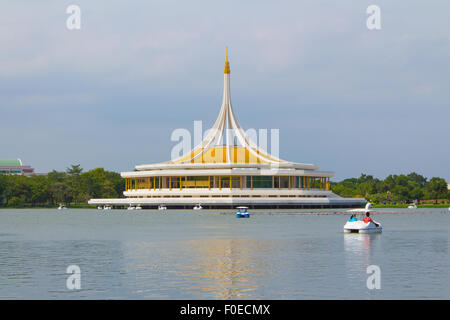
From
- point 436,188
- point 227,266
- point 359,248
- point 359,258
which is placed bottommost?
point 359,248

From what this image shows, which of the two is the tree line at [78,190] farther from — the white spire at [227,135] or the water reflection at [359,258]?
the water reflection at [359,258]

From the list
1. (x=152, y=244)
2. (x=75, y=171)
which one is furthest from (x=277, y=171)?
(x=152, y=244)

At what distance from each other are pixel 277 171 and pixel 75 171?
224ft

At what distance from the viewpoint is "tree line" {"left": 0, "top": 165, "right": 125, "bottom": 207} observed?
16775cm

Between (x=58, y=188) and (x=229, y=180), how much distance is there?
4699 centimetres

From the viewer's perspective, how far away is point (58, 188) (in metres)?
169

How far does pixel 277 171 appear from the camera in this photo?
5566 inches

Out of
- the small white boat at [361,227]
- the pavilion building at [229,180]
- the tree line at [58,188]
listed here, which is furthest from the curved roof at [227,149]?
the small white boat at [361,227]

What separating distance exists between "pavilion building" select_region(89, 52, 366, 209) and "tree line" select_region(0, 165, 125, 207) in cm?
→ 2100

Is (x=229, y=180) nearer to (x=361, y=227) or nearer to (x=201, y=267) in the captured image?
(x=361, y=227)

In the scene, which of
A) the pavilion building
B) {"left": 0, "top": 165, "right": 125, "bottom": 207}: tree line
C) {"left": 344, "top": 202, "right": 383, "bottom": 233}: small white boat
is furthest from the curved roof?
{"left": 344, "top": 202, "right": 383, "bottom": 233}: small white boat

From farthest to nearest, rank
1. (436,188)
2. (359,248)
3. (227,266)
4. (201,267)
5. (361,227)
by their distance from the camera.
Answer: (436,188) → (361,227) → (359,248) → (227,266) → (201,267)

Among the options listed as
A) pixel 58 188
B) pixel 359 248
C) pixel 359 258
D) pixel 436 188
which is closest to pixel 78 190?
pixel 58 188

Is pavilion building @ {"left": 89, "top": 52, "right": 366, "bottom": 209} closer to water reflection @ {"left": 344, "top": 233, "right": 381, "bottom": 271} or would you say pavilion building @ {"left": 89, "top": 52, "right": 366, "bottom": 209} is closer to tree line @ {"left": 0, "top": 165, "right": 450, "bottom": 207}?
tree line @ {"left": 0, "top": 165, "right": 450, "bottom": 207}
